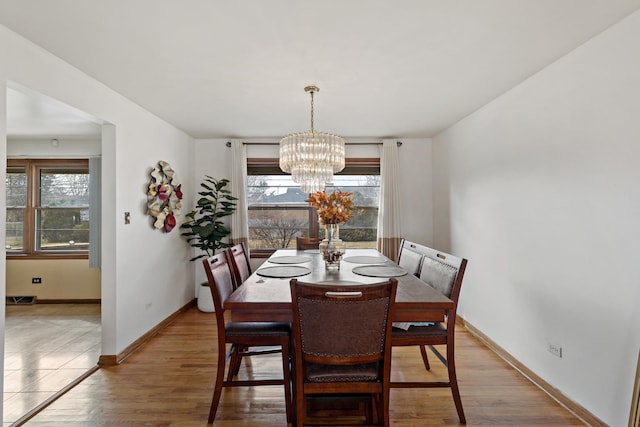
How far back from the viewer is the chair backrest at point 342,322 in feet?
4.78

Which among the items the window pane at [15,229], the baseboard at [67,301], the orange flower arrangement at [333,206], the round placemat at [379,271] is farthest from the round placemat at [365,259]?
the window pane at [15,229]

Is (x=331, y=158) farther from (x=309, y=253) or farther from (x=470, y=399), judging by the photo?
(x=470, y=399)

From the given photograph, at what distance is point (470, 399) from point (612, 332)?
95cm

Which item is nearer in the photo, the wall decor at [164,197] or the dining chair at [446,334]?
the dining chair at [446,334]

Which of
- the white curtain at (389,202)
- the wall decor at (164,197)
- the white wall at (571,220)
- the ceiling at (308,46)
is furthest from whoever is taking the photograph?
the white curtain at (389,202)

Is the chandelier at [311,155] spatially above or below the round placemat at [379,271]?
above

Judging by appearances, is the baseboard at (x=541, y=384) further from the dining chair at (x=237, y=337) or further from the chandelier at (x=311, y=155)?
the chandelier at (x=311, y=155)

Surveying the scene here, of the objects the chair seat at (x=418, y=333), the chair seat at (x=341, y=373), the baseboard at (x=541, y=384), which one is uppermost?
the chair seat at (x=418, y=333)

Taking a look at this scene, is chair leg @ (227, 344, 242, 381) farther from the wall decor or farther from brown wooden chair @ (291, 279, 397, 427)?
the wall decor

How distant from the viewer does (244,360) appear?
9.01 ft

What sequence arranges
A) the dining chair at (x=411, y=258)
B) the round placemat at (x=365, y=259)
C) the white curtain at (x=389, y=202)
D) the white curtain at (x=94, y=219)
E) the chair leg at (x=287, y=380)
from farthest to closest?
1. the white curtain at (x=389, y=202)
2. the white curtain at (x=94, y=219)
3. the round placemat at (x=365, y=259)
4. the dining chair at (x=411, y=258)
5. the chair leg at (x=287, y=380)

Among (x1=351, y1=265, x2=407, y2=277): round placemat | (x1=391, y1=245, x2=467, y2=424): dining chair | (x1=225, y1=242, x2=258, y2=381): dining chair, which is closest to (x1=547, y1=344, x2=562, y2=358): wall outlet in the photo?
(x1=391, y1=245, x2=467, y2=424): dining chair

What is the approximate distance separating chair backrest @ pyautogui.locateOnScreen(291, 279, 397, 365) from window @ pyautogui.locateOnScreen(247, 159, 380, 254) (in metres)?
3.08

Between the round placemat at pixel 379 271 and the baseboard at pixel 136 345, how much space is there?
219 centimetres
